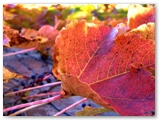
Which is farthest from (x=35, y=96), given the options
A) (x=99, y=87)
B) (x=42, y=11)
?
(x=42, y=11)

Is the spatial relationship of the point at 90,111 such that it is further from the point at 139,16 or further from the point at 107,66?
the point at 139,16

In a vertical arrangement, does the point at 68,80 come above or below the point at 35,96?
above

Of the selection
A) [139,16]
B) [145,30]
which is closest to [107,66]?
[145,30]

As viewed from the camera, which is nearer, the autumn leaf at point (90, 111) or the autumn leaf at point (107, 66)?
the autumn leaf at point (107, 66)

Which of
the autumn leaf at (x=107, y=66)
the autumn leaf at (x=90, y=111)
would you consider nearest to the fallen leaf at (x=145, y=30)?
the autumn leaf at (x=107, y=66)

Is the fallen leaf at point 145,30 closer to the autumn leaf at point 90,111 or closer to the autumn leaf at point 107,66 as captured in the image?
the autumn leaf at point 107,66

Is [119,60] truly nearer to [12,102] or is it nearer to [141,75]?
[141,75]
